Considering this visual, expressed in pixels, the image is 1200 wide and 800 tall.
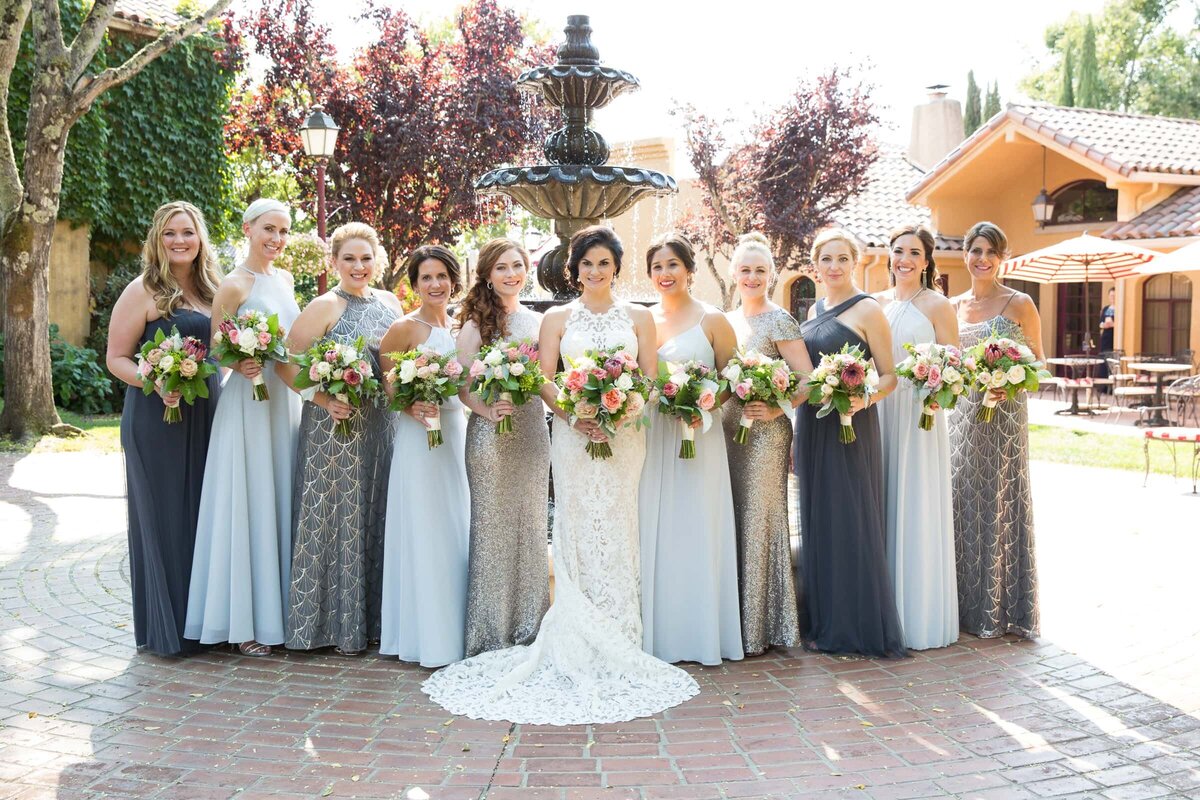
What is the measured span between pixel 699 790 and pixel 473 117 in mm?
20972

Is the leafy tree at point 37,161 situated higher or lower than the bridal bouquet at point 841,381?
higher

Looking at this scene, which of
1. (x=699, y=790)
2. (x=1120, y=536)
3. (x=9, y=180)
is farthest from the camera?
(x=9, y=180)

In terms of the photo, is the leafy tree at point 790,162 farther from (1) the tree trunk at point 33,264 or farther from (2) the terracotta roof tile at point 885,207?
(1) the tree trunk at point 33,264

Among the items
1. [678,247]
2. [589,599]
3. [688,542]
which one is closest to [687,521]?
[688,542]

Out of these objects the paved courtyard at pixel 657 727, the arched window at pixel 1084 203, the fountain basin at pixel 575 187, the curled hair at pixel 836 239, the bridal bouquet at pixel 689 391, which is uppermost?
the arched window at pixel 1084 203

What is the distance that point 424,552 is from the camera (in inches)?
234

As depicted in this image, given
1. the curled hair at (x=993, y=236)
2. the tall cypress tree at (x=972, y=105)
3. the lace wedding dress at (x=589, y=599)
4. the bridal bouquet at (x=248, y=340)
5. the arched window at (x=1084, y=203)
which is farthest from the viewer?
the tall cypress tree at (x=972, y=105)

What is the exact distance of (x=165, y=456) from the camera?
616 centimetres

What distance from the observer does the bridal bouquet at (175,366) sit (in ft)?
19.0

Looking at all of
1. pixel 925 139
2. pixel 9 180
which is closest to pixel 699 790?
pixel 9 180

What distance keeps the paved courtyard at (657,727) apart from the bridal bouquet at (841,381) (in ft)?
5.00

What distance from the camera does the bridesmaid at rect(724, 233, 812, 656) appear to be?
20.0 ft

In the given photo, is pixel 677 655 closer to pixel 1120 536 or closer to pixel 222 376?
pixel 222 376

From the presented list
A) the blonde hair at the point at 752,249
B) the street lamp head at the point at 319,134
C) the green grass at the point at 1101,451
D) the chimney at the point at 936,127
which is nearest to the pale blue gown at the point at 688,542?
the blonde hair at the point at 752,249
